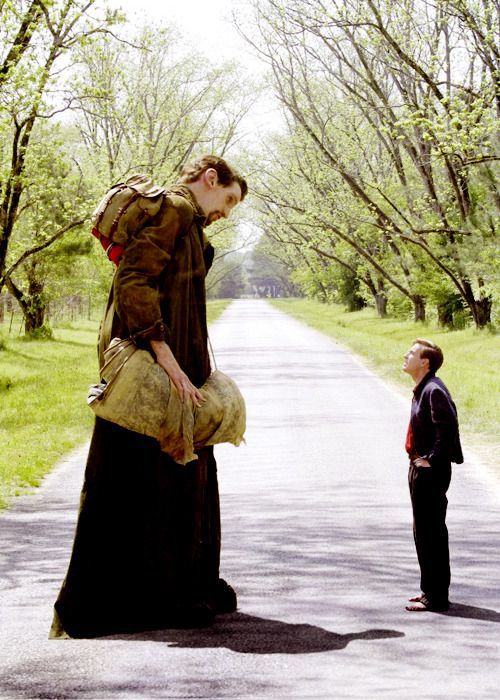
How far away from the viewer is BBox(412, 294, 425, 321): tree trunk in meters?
43.0

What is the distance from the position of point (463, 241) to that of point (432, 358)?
71.3 ft

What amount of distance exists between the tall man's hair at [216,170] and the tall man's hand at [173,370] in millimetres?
791

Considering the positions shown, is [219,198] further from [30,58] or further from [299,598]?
[30,58]

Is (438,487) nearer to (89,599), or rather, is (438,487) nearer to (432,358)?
(432,358)

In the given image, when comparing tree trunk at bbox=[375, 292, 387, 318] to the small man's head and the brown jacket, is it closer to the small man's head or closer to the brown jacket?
the small man's head

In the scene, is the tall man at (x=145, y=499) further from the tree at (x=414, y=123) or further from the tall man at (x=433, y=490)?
the tree at (x=414, y=123)

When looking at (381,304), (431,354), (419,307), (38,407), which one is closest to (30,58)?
(38,407)

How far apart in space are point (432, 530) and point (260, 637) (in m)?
1.10

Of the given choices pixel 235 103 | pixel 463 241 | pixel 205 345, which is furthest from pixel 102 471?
pixel 235 103

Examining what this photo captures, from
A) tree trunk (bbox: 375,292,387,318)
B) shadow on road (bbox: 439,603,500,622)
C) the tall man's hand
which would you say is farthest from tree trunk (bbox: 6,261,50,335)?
the tall man's hand

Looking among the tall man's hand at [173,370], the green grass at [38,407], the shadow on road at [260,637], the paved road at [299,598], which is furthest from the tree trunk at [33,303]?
the tall man's hand at [173,370]

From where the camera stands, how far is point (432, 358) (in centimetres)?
620

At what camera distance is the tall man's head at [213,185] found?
5.44 m

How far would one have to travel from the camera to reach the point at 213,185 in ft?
17.9
